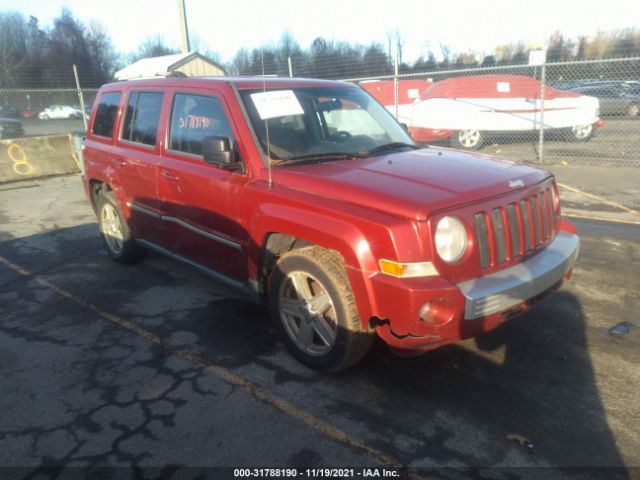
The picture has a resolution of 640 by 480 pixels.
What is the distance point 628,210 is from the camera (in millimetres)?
7457

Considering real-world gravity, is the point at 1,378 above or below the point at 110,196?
below

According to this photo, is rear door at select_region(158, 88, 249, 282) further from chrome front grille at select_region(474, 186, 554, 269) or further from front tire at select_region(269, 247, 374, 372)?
chrome front grille at select_region(474, 186, 554, 269)

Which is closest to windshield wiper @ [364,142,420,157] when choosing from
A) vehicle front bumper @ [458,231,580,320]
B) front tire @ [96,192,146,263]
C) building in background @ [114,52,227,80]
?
vehicle front bumper @ [458,231,580,320]

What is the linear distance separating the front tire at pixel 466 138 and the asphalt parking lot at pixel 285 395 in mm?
Answer: 8410

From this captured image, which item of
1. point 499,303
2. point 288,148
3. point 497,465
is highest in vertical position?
point 288,148

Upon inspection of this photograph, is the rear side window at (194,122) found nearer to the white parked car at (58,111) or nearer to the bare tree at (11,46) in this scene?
the white parked car at (58,111)

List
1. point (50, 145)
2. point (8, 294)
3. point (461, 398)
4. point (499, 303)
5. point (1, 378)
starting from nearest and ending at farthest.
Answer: point (499, 303) < point (461, 398) < point (1, 378) < point (8, 294) < point (50, 145)

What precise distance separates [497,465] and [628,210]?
6.35 metres

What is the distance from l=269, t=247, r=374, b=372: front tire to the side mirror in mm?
815

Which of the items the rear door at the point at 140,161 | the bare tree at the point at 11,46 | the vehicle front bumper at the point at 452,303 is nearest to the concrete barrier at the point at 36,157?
the rear door at the point at 140,161

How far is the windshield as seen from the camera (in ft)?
12.3

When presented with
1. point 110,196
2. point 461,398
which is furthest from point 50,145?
point 461,398

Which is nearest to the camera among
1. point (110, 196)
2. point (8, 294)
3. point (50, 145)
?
point (8, 294)

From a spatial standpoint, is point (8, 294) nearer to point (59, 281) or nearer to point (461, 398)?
point (59, 281)
